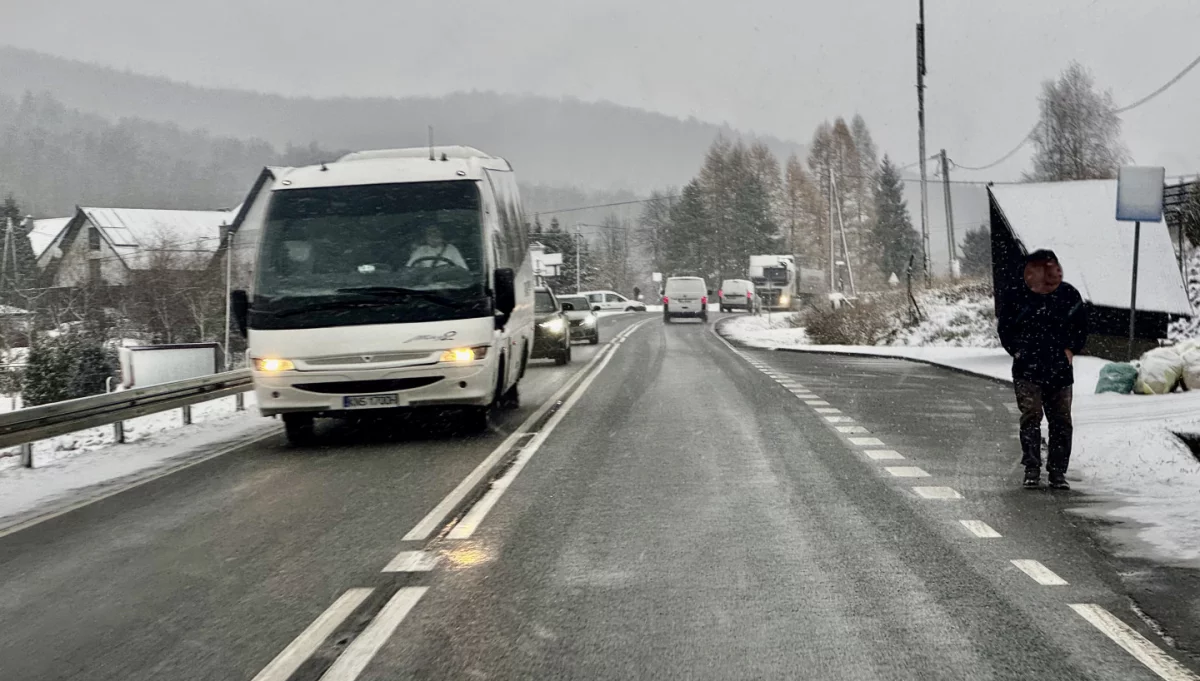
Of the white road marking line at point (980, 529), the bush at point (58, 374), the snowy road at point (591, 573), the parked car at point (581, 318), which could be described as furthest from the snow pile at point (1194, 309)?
the bush at point (58, 374)

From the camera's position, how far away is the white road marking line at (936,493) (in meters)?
7.96

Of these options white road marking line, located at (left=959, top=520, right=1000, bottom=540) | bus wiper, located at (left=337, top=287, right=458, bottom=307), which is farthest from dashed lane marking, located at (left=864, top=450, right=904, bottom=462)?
bus wiper, located at (left=337, top=287, right=458, bottom=307)

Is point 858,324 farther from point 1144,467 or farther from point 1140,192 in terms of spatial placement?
point 1144,467

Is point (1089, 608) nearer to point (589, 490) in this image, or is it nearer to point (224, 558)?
point (589, 490)

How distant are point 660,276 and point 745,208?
12.2m

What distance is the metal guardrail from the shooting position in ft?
33.1

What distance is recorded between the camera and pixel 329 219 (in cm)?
1164

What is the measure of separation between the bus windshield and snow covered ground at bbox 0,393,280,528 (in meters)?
1.84

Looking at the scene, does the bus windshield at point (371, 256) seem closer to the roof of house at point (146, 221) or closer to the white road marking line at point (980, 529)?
the white road marking line at point (980, 529)

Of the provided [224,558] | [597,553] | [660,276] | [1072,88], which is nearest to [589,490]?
[597,553]

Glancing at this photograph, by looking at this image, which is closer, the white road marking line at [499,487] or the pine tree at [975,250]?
the white road marking line at [499,487]

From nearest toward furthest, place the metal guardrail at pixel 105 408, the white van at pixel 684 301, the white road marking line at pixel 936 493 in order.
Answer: the white road marking line at pixel 936 493, the metal guardrail at pixel 105 408, the white van at pixel 684 301

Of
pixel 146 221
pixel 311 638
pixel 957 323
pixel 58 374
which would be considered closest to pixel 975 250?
pixel 146 221

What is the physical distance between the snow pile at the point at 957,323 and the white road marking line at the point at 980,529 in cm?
2278
